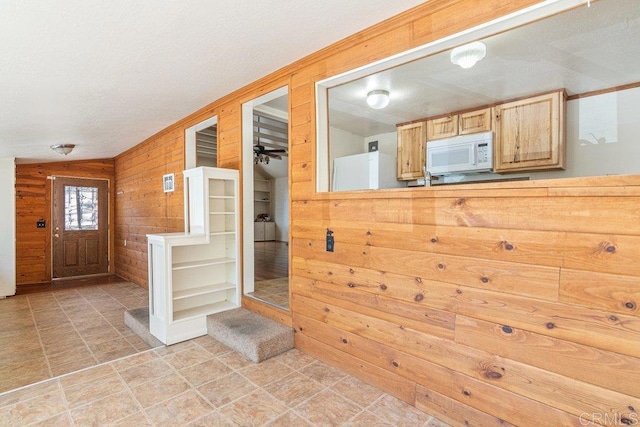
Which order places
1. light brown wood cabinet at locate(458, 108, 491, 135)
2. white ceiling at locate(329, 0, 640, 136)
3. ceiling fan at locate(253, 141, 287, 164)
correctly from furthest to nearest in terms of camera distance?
ceiling fan at locate(253, 141, 287, 164), light brown wood cabinet at locate(458, 108, 491, 135), white ceiling at locate(329, 0, 640, 136)

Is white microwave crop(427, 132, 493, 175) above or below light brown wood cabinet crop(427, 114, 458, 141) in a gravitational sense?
below

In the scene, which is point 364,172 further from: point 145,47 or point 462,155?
point 145,47

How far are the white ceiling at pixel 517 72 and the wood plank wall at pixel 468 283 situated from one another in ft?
1.00

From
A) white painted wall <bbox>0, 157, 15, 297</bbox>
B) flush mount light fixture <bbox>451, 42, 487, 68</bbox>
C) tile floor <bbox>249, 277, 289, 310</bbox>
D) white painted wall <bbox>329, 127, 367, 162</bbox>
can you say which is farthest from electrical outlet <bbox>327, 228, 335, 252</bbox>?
white painted wall <bbox>0, 157, 15, 297</bbox>

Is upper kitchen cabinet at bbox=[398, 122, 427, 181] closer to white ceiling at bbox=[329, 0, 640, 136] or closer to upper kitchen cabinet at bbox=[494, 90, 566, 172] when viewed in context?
white ceiling at bbox=[329, 0, 640, 136]

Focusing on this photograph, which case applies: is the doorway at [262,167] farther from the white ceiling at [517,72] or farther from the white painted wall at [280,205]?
the white ceiling at [517,72]

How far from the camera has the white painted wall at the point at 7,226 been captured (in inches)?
198

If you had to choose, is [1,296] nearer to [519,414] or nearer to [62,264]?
[62,264]

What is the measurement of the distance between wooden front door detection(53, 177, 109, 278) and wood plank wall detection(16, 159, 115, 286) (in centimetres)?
14

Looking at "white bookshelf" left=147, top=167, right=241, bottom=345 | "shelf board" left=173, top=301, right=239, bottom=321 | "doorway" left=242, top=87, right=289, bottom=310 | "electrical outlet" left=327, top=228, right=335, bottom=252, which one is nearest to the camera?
"electrical outlet" left=327, top=228, right=335, bottom=252

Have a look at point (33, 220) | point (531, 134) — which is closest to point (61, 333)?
point (33, 220)

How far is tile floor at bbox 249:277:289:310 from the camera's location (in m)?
3.31

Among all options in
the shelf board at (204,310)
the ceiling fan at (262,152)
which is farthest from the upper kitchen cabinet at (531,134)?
the ceiling fan at (262,152)

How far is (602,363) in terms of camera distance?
1.40 metres
